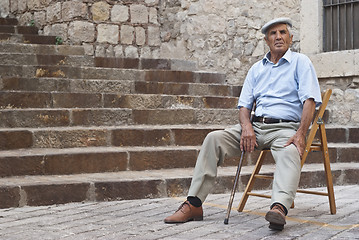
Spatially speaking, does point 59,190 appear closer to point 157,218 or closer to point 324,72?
point 157,218

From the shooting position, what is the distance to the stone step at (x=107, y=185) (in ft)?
15.1

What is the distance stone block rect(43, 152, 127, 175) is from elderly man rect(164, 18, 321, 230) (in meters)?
1.56

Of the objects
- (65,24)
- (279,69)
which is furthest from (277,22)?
(65,24)

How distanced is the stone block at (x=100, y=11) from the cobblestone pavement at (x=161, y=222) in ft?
17.6

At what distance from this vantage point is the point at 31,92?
643 cm

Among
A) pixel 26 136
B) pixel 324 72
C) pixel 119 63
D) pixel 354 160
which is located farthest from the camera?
pixel 119 63

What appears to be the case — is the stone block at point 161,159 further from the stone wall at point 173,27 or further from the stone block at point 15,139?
the stone wall at point 173,27

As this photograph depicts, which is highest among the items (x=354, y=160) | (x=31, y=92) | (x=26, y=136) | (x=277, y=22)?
(x=277, y=22)

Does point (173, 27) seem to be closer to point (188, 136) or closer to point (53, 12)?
point (53, 12)

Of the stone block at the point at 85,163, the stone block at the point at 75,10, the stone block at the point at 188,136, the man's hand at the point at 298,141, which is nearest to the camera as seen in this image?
the man's hand at the point at 298,141

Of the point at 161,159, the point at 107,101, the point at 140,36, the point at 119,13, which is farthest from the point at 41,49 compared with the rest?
the point at 161,159

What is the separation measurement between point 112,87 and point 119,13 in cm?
280

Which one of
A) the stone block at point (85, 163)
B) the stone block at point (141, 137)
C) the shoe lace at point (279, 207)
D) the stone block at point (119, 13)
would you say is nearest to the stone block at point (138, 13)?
the stone block at point (119, 13)

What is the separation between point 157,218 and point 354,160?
3.32m
